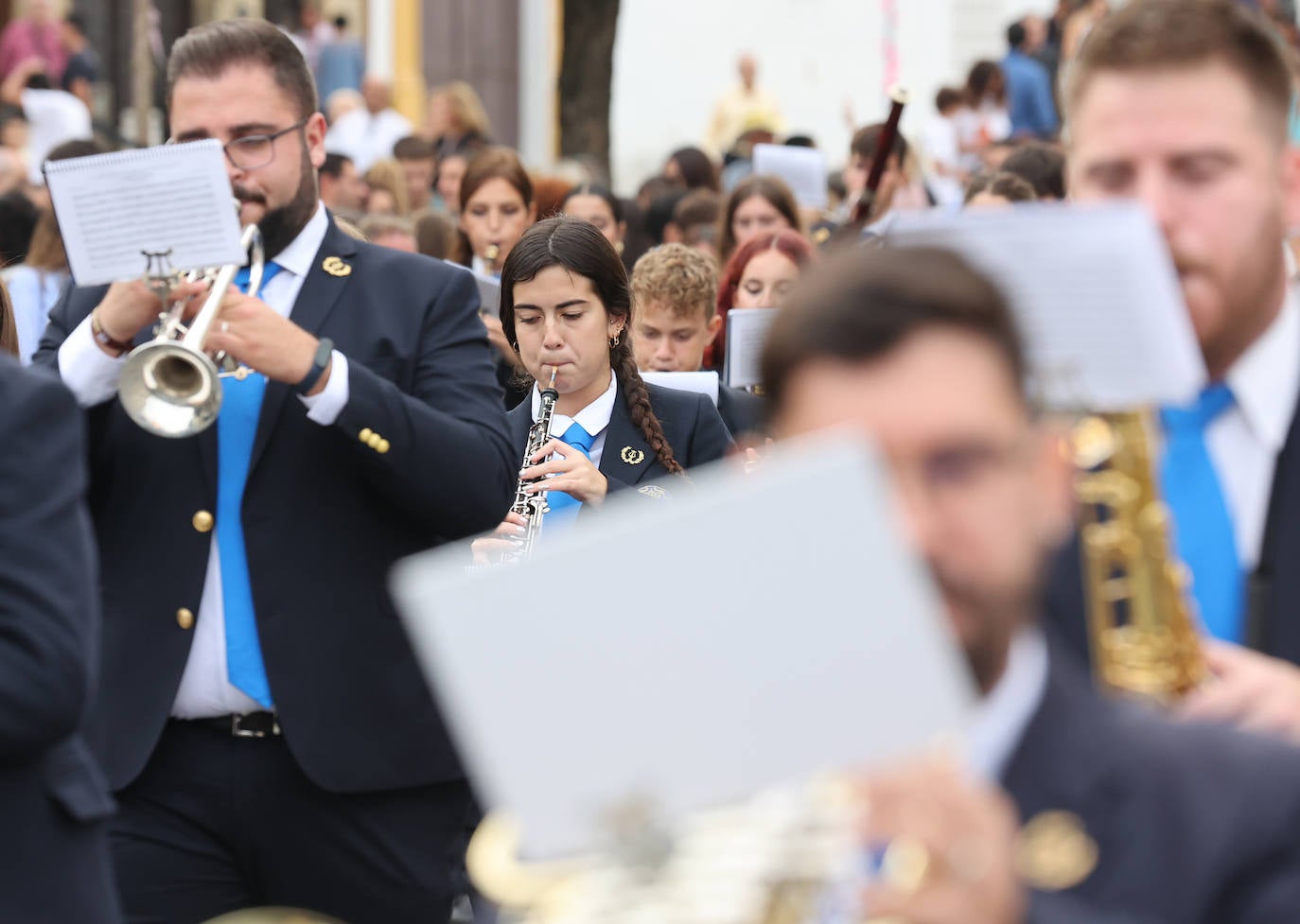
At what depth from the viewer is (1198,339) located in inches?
98.2

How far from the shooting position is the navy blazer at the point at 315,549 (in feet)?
13.7

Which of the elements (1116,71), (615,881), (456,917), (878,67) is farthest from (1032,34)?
(615,881)

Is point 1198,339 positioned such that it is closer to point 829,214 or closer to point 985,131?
point 829,214

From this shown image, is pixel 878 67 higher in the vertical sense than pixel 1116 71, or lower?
lower

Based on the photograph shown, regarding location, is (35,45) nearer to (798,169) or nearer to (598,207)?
(798,169)

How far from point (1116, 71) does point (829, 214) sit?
9.69 meters

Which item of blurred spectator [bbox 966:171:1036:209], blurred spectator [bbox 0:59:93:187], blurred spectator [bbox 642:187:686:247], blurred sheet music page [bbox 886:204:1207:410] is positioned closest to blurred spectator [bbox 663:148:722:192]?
blurred spectator [bbox 642:187:686:247]

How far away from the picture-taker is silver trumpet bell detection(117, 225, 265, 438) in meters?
4.05

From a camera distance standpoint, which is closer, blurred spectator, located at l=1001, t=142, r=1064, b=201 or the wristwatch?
the wristwatch

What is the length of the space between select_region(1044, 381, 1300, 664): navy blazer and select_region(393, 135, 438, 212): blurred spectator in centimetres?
1126

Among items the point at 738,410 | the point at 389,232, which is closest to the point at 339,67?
the point at 389,232

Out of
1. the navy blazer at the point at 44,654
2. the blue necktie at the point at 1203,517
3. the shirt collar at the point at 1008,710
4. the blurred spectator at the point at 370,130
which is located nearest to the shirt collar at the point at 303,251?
the navy blazer at the point at 44,654

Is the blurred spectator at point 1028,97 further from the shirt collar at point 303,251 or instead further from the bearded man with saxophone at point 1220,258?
the bearded man with saxophone at point 1220,258

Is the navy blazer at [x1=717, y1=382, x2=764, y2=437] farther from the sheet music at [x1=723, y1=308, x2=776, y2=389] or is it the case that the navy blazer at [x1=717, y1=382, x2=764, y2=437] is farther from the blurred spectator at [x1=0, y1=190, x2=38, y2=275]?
the blurred spectator at [x1=0, y1=190, x2=38, y2=275]
